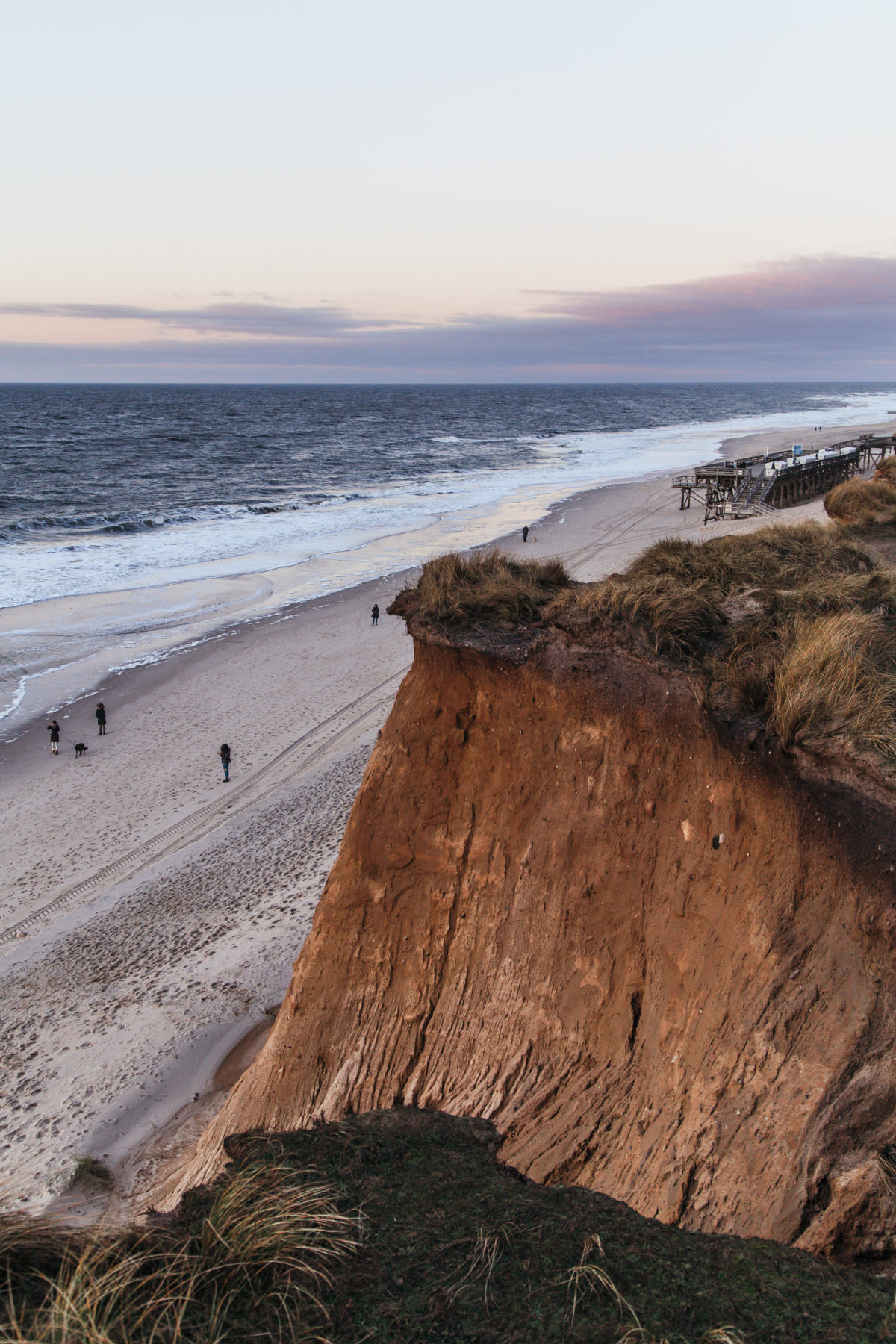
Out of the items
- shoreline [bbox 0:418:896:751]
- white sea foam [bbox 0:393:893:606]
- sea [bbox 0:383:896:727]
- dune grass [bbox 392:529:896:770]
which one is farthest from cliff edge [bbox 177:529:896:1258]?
white sea foam [bbox 0:393:893:606]

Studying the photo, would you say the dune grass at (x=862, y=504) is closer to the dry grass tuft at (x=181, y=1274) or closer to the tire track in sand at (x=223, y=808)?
the tire track in sand at (x=223, y=808)

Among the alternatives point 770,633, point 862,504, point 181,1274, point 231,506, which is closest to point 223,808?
Answer: point 770,633

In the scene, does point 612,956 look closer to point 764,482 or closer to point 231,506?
point 764,482

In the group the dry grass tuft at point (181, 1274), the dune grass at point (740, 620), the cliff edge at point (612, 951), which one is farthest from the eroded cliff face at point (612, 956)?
the dry grass tuft at point (181, 1274)

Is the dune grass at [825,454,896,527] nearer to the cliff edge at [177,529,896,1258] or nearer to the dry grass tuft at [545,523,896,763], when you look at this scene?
the dry grass tuft at [545,523,896,763]

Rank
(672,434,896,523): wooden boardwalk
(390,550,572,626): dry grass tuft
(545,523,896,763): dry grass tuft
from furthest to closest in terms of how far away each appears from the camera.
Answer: (672,434,896,523): wooden boardwalk < (390,550,572,626): dry grass tuft < (545,523,896,763): dry grass tuft

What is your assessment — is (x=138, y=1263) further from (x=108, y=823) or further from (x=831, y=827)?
(x=108, y=823)

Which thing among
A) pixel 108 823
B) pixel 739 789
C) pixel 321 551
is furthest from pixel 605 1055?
pixel 321 551
